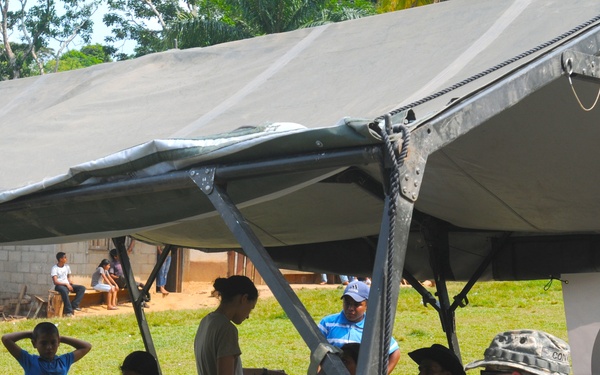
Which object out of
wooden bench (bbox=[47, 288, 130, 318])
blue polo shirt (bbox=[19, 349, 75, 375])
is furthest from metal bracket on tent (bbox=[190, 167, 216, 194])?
wooden bench (bbox=[47, 288, 130, 318])

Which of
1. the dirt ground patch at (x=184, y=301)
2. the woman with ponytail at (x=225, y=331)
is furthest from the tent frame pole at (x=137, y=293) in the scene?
the dirt ground patch at (x=184, y=301)

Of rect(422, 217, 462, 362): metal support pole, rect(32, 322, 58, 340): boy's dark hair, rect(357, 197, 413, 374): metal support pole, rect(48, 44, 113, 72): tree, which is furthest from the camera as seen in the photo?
rect(48, 44, 113, 72): tree

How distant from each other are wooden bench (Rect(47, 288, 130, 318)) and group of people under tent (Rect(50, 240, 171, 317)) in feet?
0.28

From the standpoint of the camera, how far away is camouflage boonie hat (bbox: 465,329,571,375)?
3.30 m

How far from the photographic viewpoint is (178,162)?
347cm

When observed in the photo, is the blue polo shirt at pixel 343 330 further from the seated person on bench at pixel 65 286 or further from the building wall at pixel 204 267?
the building wall at pixel 204 267

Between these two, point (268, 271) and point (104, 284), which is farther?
point (104, 284)

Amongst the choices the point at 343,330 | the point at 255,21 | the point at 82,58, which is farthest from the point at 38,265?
the point at 82,58

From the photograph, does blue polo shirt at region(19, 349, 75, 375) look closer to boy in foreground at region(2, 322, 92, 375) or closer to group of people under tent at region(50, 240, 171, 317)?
boy in foreground at region(2, 322, 92, 375)

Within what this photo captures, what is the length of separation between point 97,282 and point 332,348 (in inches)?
616

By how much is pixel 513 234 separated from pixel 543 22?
2.46m

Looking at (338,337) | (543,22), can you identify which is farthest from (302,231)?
(543,22)

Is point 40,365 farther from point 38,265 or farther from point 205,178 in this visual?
point 38,265

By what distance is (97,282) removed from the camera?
59.5 feet
